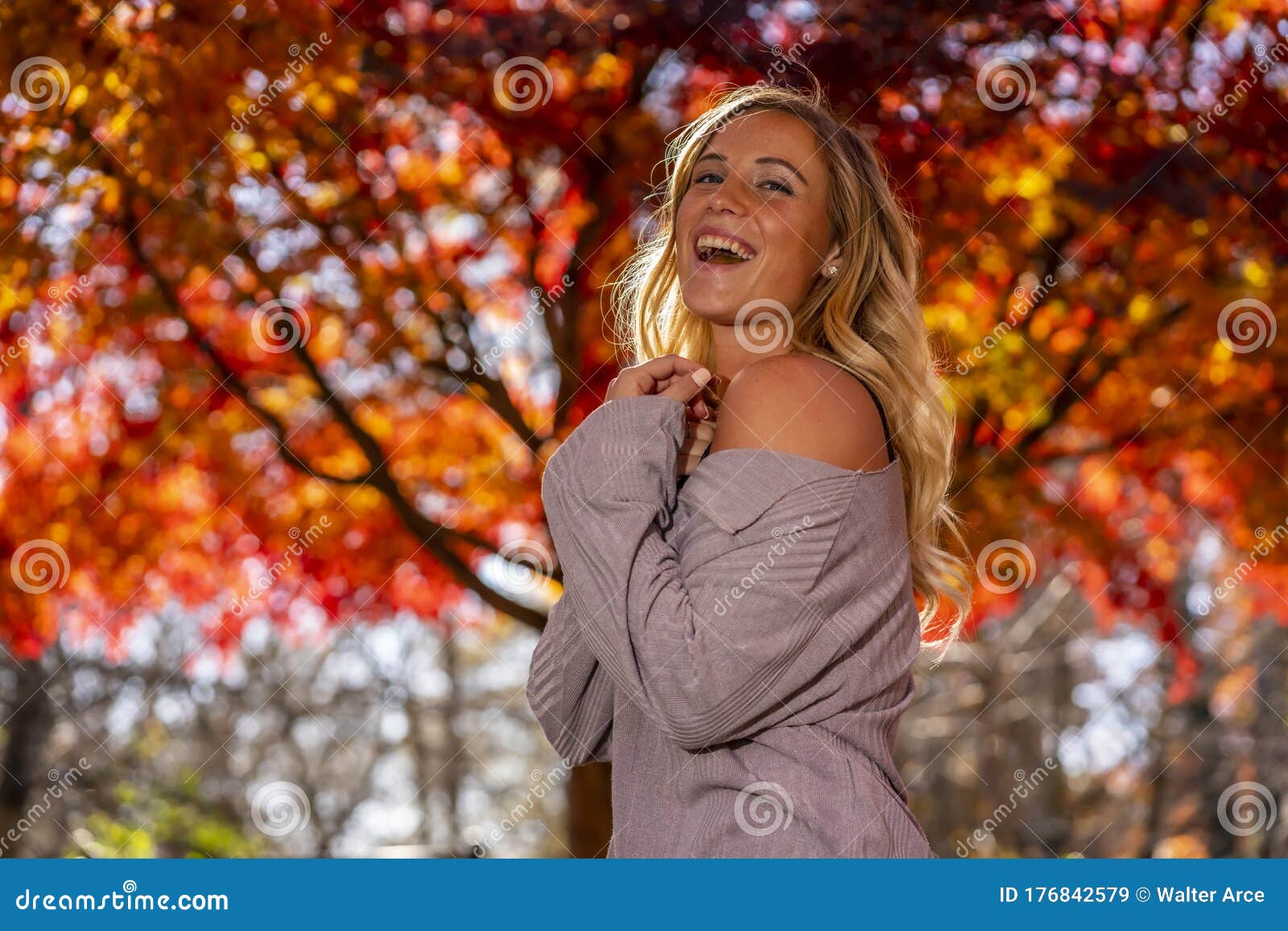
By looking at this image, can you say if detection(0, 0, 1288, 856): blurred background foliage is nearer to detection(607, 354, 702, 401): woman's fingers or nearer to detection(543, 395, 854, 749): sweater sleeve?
detection(607, 354, 702, 401): woman's fingers

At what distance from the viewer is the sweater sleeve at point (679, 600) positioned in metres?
1.79

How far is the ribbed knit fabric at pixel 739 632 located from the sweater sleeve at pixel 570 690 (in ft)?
0.49

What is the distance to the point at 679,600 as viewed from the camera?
5.93ft

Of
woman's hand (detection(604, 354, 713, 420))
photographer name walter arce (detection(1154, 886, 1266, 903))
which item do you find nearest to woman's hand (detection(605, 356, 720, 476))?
woman's hand (detection(604, 354, 713, 420))

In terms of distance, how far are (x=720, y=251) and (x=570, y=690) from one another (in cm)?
74

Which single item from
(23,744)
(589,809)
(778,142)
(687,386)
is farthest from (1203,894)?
(23,744)

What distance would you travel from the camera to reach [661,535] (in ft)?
6.31

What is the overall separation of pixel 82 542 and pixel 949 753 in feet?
26.4

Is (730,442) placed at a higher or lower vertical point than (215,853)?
higher

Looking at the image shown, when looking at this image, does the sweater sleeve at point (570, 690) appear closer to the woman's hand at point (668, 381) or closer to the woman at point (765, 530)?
the woman at point (765, 530)

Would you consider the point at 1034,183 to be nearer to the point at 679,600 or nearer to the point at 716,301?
the point at 716,301

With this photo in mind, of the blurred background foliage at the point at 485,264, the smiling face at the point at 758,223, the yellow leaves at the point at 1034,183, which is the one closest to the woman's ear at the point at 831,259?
the smiling face at the point at 758,223

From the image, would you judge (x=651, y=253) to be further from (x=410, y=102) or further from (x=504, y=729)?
(x=504, y=729)

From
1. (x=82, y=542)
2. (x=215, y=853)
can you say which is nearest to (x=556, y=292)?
(x=82, y=542)
